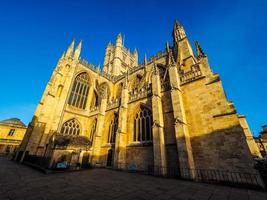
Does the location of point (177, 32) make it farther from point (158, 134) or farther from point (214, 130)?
point (158, 134)

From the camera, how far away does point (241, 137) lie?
26.9 ft

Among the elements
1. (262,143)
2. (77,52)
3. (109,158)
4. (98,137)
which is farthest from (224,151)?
(262,143)

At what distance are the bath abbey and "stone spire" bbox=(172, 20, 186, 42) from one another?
14 cm

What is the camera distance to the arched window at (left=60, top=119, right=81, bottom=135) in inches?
708

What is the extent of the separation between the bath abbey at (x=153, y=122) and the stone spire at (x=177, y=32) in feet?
0.47

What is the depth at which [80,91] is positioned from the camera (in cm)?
2206

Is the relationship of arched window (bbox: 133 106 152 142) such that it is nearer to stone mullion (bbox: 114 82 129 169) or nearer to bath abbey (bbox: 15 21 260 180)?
bath abbey (bbox: 15 21 260 180)

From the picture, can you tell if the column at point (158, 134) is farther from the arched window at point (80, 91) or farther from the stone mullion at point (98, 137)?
the arched window at point (80, 91)

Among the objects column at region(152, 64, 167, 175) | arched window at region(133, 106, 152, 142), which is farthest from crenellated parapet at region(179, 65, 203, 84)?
arched window at region(133, 106, 152, 142)

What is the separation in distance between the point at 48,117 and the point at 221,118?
20.7m

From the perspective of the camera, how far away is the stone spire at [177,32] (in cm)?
1794

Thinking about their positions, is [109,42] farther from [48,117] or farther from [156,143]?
[156,143]

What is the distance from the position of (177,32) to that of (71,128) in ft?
75.2

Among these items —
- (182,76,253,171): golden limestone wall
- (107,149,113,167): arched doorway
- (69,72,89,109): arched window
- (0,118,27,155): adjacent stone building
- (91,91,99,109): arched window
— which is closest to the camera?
(182,76,253,171): golden limestone wall
